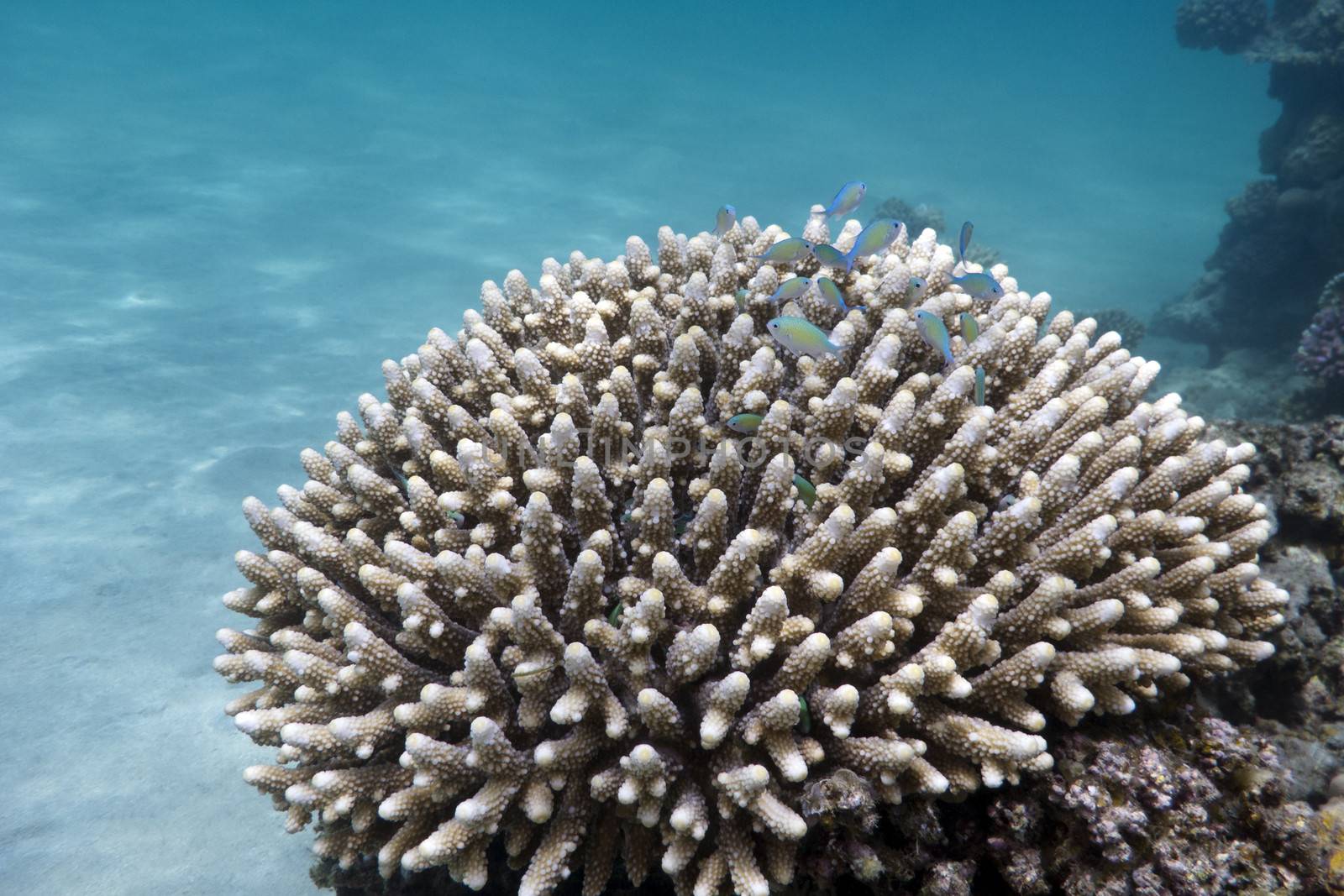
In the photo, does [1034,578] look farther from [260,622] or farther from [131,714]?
[131,714]

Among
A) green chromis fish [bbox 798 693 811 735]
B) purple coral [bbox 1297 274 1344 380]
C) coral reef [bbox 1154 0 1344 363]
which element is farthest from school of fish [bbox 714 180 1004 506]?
→ coral reef [bbox 1154 0 1344 363]

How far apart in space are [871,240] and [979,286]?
591 mm

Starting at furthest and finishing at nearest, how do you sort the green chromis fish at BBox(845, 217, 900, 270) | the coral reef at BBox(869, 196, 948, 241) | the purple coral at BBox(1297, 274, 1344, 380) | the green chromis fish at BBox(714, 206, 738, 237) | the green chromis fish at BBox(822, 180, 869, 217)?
the coral reef at BBox(869, 196, 948, 241) < the purple coral at BBox(1297, 274, 1344, 380) < the green chromis fish at BBox(822, 180, 869, 217) < the green chromis fish at BBox(714, 206, 738, 237) < the green chromis fish at BBox(845, 217, 900, 270)

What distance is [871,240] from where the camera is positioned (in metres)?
3.56

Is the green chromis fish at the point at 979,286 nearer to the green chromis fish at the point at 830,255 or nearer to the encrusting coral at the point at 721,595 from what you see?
the encrusting coral at the point at 721,595

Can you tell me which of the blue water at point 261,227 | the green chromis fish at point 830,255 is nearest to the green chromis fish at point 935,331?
the green chromis fish at point 830,255

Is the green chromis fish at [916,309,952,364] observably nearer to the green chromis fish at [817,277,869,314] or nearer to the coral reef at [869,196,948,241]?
the green chromis fish at [817,277,869,314]

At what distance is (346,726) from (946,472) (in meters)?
2.25

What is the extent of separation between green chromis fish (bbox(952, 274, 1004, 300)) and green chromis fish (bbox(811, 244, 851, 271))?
56cm

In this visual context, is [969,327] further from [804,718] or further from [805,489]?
[804,718]

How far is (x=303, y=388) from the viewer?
1114cm

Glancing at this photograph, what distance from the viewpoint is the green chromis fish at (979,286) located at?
3.28 m

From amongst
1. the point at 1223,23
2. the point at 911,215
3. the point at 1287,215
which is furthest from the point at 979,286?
the point at 1223,23

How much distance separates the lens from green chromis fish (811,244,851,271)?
3.33 meters
